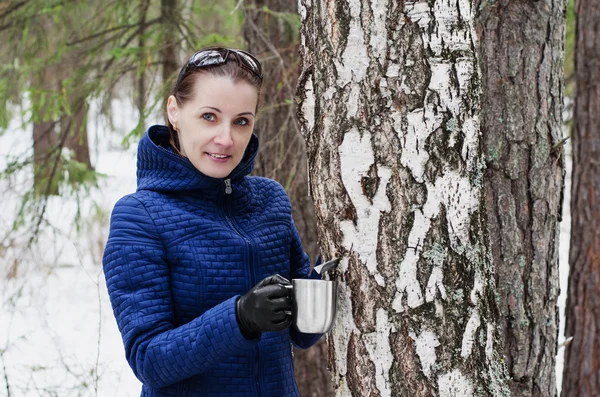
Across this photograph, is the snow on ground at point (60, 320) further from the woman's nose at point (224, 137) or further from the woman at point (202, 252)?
the woman's nose at point (224, 137)

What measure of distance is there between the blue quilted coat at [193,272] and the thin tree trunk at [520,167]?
953mm

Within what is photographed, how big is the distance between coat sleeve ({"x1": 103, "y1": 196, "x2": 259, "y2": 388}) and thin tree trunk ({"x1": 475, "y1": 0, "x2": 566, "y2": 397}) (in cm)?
132

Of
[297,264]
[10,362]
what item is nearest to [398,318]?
[297,264]

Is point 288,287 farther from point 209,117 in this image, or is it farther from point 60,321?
point 60,321

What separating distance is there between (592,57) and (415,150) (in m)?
3.55

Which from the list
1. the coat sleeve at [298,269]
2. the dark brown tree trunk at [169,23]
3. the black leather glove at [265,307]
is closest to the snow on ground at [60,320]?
the dark brown tree trunk at [169,23]

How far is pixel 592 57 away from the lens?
4.63m

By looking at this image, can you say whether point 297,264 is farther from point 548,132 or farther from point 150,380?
point 548,132

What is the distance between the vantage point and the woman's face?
1.89 metres

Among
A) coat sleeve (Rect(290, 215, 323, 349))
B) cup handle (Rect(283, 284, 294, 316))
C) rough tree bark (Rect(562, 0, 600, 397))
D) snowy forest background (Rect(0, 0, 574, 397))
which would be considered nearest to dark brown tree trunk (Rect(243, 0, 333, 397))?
snowy forest background (Rect(0, 0, 574, 397))

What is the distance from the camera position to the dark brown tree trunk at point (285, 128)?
4.47m

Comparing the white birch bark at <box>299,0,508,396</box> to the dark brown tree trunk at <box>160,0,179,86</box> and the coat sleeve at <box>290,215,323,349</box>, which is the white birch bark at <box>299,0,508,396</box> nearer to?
the coat sleeve at <box>290,215,323,349</box>

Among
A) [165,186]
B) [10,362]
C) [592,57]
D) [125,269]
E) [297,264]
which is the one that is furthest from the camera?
[10,362]

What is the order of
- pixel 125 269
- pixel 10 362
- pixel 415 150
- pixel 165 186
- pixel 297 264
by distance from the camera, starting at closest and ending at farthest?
pixel 415 150, pixel 125 269, pixel 165 186, pixel 297 264, pixel 10 362
